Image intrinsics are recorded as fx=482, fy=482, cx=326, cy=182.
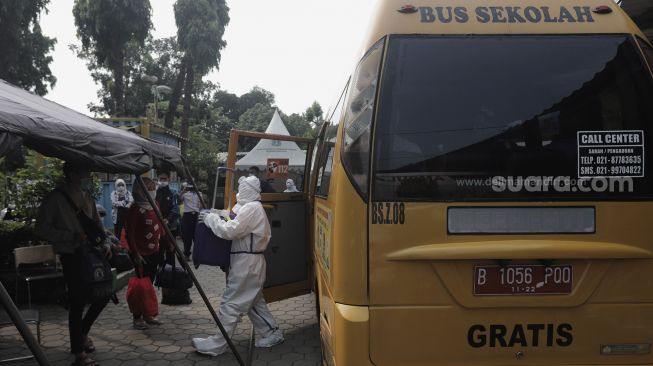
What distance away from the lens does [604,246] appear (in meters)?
2.51

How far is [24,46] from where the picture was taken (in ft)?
80.1

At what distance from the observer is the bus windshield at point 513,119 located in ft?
8.36

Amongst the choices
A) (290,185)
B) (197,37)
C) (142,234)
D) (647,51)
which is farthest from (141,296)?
(197,37)

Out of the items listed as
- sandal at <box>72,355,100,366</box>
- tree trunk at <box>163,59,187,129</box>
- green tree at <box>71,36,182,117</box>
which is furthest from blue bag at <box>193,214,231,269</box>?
green tree at <box>71,36,182,117</box>

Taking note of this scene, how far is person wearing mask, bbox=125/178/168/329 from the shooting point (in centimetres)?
525

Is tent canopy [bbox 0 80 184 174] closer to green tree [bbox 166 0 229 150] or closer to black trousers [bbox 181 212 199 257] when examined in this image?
black trousers [bbox 181 212 199 257]

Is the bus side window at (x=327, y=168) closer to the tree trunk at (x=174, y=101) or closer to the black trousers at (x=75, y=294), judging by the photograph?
the black trousers at (x=75, y=294)

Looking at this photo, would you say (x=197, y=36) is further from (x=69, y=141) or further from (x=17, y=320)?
(x=17, y=320)

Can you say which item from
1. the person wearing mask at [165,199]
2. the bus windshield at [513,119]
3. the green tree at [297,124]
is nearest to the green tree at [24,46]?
the person wearing mask at [165,199]

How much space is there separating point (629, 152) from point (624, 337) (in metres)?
0.98

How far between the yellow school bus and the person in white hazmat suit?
6.60 ft

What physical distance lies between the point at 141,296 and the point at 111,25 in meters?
17.7

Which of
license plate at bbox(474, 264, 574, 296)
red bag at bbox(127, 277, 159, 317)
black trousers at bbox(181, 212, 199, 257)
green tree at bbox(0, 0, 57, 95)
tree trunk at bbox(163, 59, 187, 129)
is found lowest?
red bag at bbox(127, 277, 159, 317)

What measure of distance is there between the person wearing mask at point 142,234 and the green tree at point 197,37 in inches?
691
